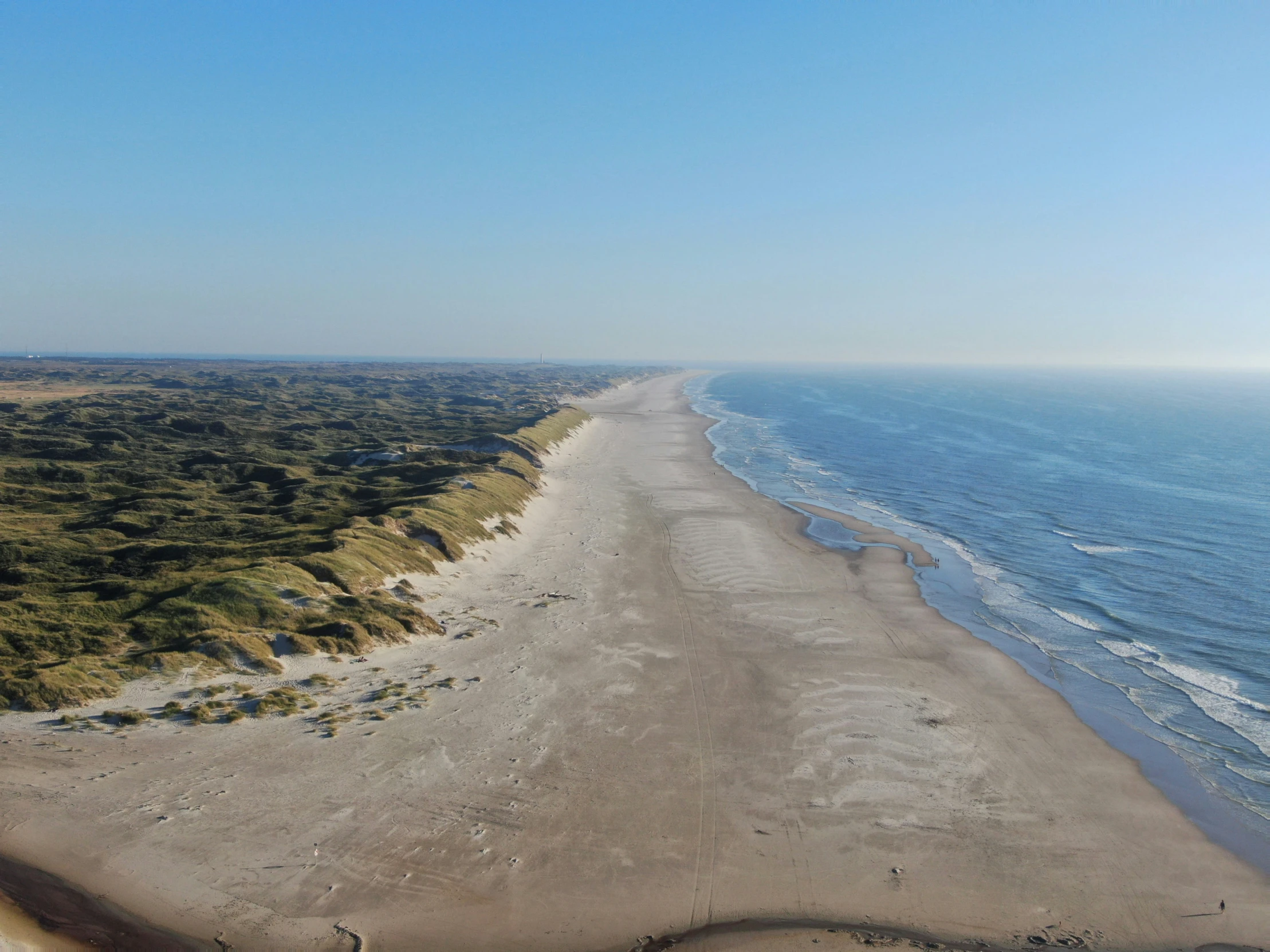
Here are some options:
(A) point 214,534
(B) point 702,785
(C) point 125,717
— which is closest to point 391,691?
(C) point 125,717

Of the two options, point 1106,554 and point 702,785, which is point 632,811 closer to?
point 702,785

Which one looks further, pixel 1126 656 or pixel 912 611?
pixel 912 611

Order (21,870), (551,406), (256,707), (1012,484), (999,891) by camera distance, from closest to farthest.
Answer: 1. (21,870)
2. (999,891)
3. (256,707)
4. (1012,484)
5. (551,406)

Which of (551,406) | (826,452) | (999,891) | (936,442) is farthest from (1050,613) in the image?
(551,406)

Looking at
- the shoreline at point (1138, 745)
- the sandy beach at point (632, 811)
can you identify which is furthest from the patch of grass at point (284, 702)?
the shoreline at point (1138, 745)

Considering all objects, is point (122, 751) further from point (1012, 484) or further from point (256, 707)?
point (1012, 484)

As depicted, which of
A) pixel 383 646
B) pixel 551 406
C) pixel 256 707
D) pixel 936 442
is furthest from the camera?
pixel 551 406

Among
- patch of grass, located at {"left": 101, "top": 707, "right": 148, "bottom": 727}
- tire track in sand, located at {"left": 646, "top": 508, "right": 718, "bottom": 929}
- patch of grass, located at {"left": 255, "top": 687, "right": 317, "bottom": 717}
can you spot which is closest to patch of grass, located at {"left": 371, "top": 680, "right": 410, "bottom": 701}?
patch of grass, located at {"left": 255, "top": 687, "right": 317, "bottom": 717}
